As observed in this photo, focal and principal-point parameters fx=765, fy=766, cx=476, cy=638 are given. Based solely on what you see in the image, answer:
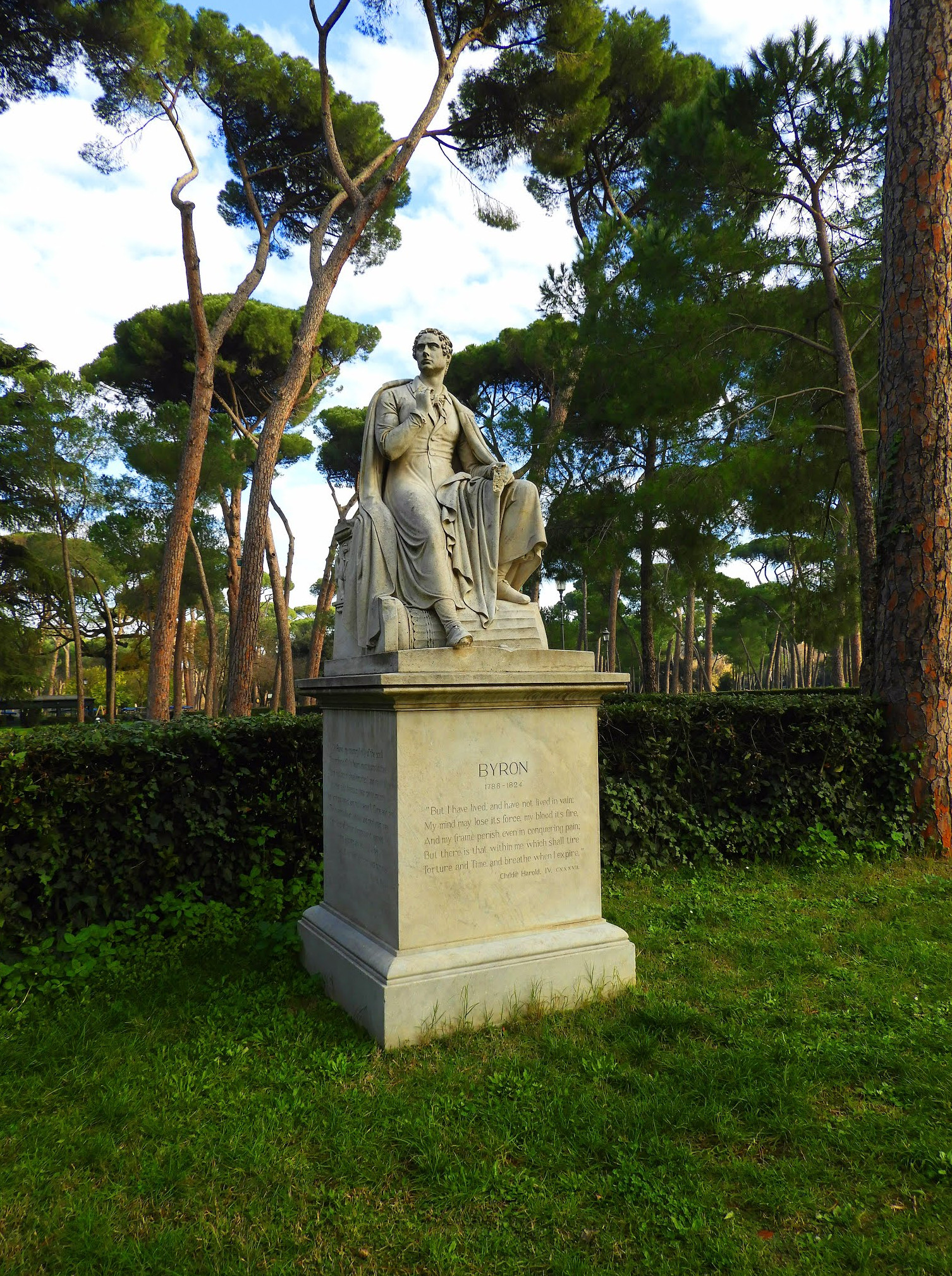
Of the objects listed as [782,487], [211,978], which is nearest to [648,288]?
[782,487]

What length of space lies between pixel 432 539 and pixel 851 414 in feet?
19.1

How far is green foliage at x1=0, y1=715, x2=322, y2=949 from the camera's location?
354cm

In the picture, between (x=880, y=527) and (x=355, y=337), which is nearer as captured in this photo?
(x=880, y=527)

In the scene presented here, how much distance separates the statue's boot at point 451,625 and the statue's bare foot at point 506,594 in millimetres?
350

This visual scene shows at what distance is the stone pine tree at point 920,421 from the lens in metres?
5.57

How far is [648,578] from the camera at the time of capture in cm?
1242

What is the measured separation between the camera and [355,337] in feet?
55.2

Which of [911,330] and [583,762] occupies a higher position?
[911,330]

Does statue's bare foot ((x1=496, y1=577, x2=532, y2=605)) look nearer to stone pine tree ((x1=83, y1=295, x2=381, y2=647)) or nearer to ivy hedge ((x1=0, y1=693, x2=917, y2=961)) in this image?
ivy hedge ((x1=0, y1=693, x2=917, y2=961))

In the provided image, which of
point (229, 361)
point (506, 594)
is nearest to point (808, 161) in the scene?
point (506, 594)

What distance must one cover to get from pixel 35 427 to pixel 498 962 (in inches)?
738

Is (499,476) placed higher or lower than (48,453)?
lower

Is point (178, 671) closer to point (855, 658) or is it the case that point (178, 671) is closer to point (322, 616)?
point (322, 616)

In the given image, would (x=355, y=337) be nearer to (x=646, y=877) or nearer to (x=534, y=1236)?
(x=646, y=877)
